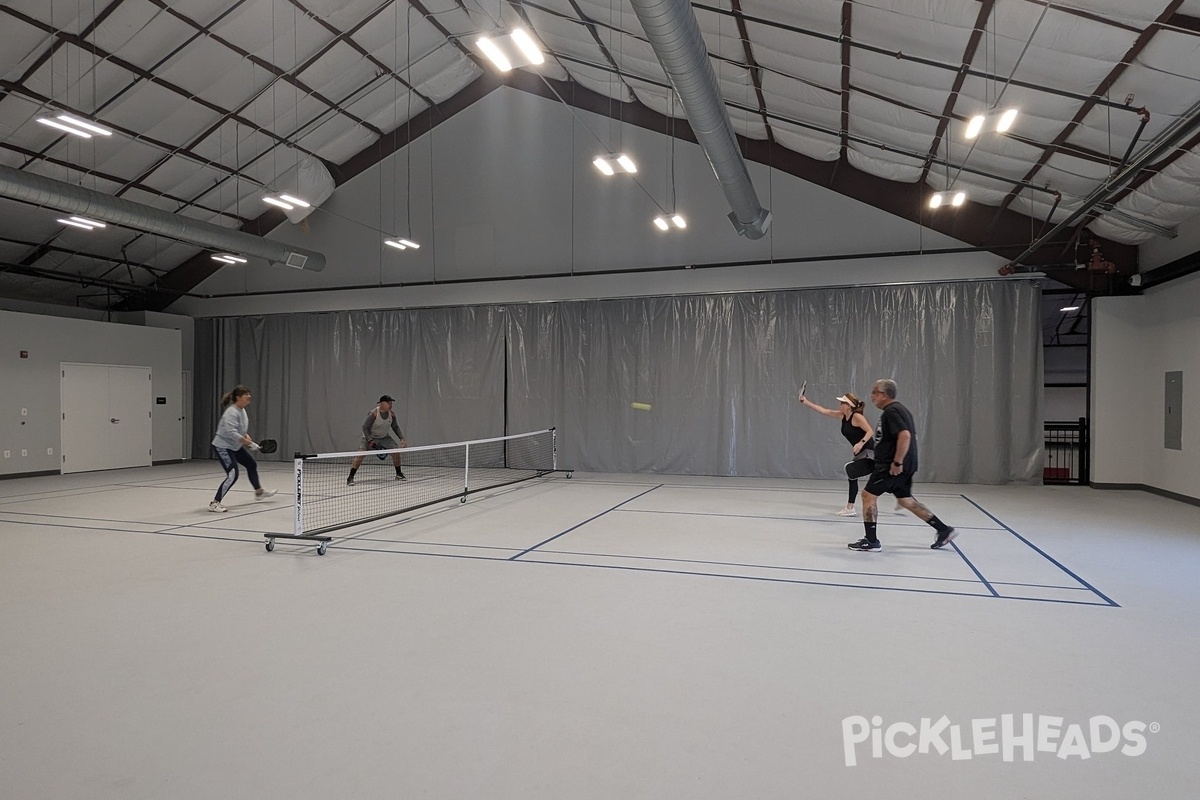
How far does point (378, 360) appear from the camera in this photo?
15.9 metres

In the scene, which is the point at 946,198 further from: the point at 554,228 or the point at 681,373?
the point at 554,228

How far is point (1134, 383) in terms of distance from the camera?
438 inches

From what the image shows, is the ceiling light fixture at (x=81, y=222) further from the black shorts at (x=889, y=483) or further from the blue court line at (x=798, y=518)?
the black shorts at (x=889, y=483)

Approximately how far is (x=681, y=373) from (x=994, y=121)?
8307 mm

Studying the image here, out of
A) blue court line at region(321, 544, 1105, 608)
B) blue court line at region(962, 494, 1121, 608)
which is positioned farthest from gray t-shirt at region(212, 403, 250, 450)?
blue court line at region(962, 494, 1121, 608)

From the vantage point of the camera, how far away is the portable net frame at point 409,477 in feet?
27.6

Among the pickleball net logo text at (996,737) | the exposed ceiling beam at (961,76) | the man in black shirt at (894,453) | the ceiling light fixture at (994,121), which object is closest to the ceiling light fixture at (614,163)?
the exposed ceiling beam at (961,76)

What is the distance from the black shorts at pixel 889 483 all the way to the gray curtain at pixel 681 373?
6.58m

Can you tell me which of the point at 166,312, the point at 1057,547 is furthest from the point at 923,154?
→ the point at 166,312

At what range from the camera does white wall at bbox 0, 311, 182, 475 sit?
13.2 m

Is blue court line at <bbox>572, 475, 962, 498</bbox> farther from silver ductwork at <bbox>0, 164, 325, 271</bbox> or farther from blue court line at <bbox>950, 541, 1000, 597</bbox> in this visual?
silver ductwork at <bbox>0, 164, 325, 271</bbox>

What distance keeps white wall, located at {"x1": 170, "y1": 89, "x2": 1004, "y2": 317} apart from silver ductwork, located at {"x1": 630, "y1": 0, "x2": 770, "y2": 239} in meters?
2.98

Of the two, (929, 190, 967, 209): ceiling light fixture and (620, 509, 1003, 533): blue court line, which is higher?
(929, 190, 967, 209): ceiling light fixture

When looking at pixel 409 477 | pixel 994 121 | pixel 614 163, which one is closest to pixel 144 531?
pixel 409 477
